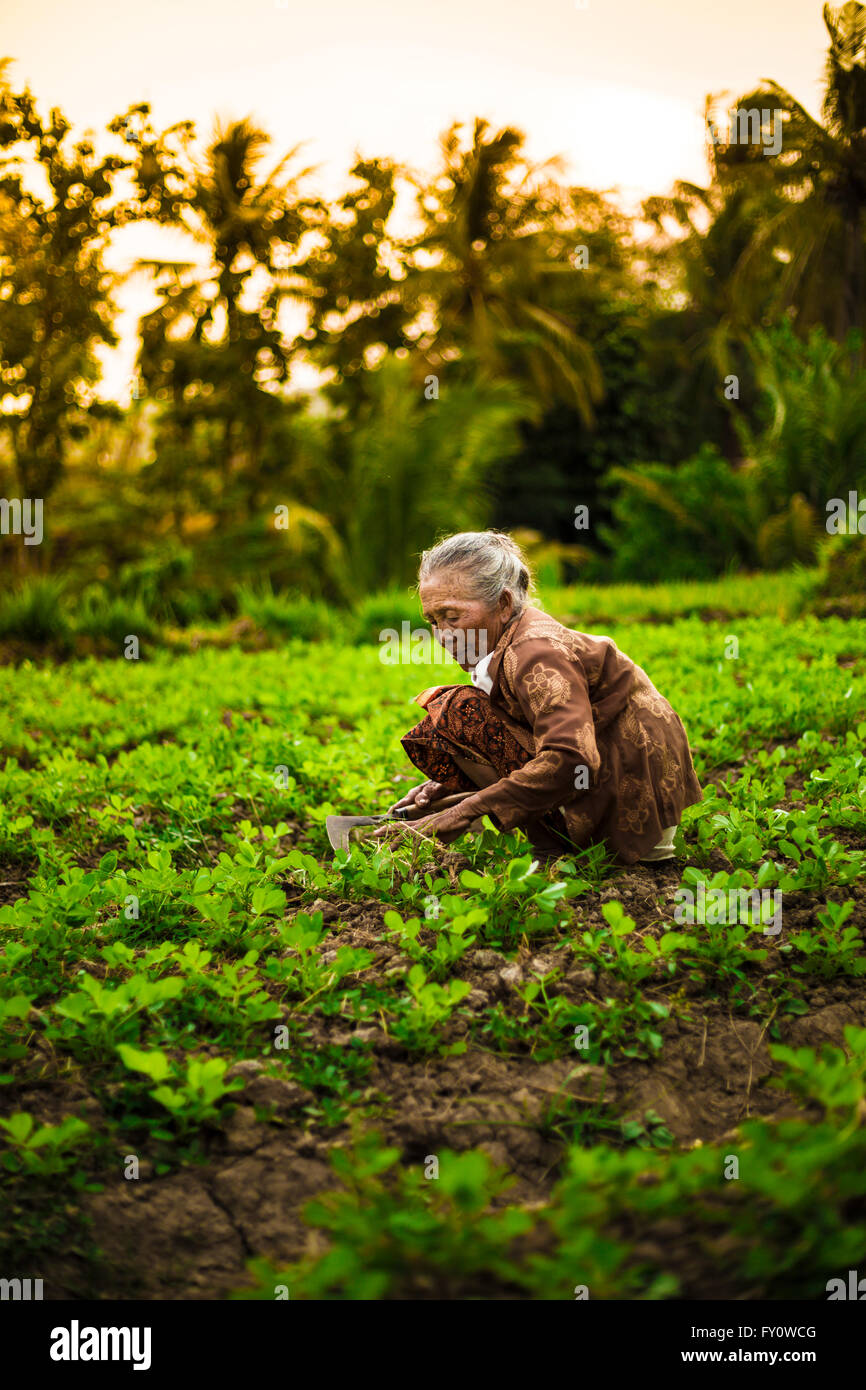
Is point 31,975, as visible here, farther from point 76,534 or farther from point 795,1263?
point 76,534

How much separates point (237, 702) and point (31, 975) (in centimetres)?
381

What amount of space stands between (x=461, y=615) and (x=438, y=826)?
661 mm

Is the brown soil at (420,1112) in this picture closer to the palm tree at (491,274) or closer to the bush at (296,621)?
the bush at (296,621)

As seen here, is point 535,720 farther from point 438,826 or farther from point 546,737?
point 438,826

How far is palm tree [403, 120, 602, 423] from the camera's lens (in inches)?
854

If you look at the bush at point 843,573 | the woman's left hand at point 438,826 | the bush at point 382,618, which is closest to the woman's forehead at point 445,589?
the woman's left hand at point 438,826

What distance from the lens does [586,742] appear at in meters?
2.99

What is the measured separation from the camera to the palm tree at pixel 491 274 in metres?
21.7

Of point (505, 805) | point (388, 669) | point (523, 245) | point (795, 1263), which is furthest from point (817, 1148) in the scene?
point (523, 245)

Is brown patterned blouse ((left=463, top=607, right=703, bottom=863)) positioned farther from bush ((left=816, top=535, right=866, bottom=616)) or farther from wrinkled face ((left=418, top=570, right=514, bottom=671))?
bush ((left=816, top=535, right=866, bottom=616))

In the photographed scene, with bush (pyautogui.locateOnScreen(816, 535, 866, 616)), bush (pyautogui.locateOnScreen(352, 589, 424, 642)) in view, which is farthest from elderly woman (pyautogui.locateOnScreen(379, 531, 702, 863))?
bush (pyautogui.locateOnScreen(352, 589, 424, 642))

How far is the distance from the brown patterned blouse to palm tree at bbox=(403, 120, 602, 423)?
62.2 feet

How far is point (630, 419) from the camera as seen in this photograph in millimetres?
24344

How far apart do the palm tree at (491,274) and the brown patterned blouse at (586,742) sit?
62.2 ft
